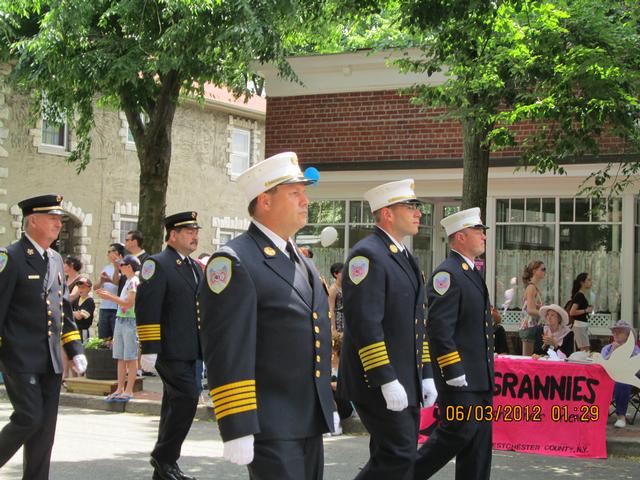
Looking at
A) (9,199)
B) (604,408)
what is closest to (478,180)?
(604,408)

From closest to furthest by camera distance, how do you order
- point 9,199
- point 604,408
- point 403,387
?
point 403,387 < point 604,408 < point 9,199

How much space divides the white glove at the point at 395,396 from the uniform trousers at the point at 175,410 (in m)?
2.42

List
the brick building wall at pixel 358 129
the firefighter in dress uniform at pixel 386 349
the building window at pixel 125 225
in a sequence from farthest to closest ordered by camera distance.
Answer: the building window at pixel 125 225
the brick building wall at pixel 358 129
the firefighter in dress uniform at pixel 386 349

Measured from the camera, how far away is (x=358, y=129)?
1811 cm

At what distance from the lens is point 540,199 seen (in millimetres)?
16688

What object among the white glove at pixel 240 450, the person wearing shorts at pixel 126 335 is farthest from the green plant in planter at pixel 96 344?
the white glove at pixel 240 450

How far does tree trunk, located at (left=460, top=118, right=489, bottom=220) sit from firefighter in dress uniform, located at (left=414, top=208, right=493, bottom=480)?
545cm

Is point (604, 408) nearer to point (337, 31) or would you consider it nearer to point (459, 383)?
point (459, 383)

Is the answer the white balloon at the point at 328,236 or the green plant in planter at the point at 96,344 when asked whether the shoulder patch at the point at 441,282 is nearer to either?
the green plant in planter at the point at 96,344

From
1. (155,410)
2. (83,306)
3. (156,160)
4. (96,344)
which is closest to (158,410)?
(155,410)

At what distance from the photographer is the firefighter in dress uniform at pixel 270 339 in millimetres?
4242

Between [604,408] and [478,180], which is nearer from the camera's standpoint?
[604,408]

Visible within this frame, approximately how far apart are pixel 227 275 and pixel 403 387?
1.99 meters

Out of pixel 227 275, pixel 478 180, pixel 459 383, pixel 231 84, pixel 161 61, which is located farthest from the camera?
pixel 231 84
